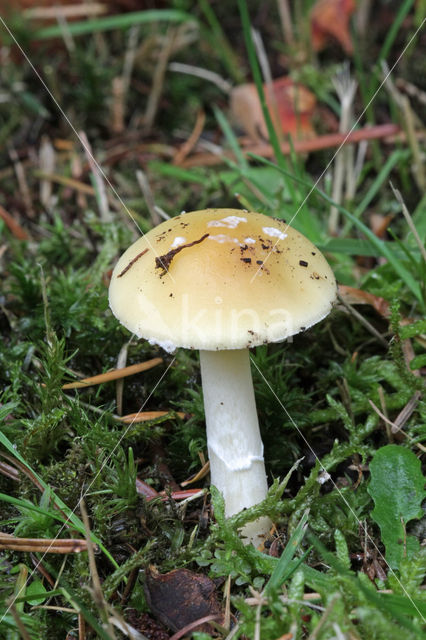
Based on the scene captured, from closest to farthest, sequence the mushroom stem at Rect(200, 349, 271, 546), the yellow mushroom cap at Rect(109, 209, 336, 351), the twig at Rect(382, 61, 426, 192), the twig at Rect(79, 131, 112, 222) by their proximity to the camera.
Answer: the yellow mushroom cap at Rect(109, 209, 336, 351) < the mushroom stem at Rect(200, 349, 271, 546) < the twig at Rect(79, 131, 112, 222) < the twig at Rect(382, 61, 426, 192)

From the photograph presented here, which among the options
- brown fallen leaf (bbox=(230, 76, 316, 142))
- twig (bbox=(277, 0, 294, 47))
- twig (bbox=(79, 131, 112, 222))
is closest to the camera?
twig (bbox=(79, 131, 112, 222))

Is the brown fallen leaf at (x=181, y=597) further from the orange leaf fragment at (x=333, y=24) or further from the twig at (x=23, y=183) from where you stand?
the orange leaf fragment at (x=333, y=24)

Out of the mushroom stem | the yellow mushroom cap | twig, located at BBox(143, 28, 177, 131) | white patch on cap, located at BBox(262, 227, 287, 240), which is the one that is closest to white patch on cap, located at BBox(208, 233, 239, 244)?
the yellow mushroom cap

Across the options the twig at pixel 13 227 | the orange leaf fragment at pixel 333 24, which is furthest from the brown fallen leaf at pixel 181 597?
the orange leaf fragment at pixel 333 24

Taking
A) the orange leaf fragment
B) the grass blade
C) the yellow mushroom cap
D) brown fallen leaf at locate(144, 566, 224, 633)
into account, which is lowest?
brown fallen leaf at locate(144, 566, 224, 633)

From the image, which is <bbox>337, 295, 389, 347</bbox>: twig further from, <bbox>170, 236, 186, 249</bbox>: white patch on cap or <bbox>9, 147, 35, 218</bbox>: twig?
<bbox>9, 147, 35, 218</bbox>: twig

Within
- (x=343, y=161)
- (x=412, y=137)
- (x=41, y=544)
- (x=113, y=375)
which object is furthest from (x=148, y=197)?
(x=41, y=544)

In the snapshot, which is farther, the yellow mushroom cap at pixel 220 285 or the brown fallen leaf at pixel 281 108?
the brown fallen leaf at pixel 281 108
